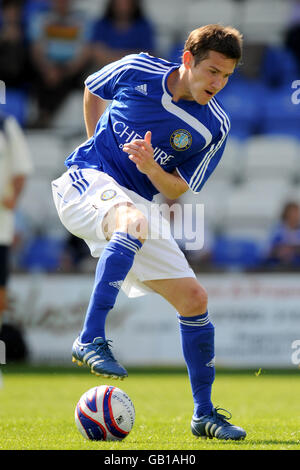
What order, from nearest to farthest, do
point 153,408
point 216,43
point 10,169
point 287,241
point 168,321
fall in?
1. point 216,43
2. point 153,408
3. point 10,169
4. point 168,321
5. point 287,241

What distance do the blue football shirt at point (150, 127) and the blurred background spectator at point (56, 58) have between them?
8.61 m

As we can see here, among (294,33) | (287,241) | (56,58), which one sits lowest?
(287,241)

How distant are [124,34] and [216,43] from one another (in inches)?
347

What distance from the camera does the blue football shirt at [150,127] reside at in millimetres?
4785

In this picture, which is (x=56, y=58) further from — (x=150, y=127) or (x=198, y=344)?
(x=198, y=344)

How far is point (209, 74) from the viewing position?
4512 millimetres

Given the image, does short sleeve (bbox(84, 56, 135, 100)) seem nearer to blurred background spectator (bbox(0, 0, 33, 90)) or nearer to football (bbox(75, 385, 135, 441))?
football (bbox(75, 385, 135, 441))

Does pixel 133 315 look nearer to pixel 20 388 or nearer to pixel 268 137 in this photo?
pixel 20 388

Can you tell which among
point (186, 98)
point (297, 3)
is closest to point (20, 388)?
point (186, 98)

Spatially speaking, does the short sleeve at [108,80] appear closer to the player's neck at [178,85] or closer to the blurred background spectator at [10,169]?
the player's neck at [178,85]

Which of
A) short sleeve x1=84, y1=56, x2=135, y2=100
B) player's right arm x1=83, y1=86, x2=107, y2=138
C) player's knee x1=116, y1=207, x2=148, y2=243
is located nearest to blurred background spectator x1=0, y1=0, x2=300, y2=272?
player's right arm x1=83, y1=86, x2=107, y2=138

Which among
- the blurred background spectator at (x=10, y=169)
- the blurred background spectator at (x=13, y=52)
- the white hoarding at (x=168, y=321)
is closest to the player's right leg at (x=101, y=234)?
the blurred background spectator at (x=10, y=169)

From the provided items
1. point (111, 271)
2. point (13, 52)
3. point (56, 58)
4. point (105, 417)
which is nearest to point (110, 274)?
point (111, 271)

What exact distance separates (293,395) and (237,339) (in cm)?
280
